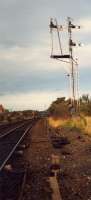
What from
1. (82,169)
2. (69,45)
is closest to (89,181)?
(82,169)

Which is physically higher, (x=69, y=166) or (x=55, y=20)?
(x=55, y=20)

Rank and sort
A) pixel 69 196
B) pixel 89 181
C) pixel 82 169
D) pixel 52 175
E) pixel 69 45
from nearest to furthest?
pixel 69 196
pixel 89 181
pixel 52 175
pixel 82 169
pixel 69 45

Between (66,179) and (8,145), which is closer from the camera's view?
(66,179)

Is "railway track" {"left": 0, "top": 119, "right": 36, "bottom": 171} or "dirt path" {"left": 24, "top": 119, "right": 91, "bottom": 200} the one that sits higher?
"dirt path" {"left": 24, "top": 119, "right": 91, "bottom": 200}

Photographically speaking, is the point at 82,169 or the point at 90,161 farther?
the point at 90,161

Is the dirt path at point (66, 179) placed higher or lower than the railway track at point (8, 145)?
Answer: higher

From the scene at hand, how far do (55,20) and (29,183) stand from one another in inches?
1866

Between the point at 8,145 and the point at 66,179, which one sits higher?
the point at 66,179

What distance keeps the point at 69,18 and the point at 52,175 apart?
1784 inches

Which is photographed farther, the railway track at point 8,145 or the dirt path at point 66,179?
the railway track at point 8,145

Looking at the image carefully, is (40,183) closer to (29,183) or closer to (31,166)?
(29,183)

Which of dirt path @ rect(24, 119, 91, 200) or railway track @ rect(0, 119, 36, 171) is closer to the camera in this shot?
dirt path @ rect(24, 119, 91, 200)

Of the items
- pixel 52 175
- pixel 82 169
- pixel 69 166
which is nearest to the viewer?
pixel 52 175

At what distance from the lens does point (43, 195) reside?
13.5 metres
